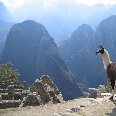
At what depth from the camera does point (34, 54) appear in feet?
551

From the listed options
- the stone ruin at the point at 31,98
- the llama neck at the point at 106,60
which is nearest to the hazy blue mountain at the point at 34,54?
the stone ruin at the point at 31,98

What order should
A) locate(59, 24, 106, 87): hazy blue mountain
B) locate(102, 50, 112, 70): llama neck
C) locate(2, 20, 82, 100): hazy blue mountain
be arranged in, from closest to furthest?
1. locate(102, 50, 112, 70): llama neck
2. locate(2, 20, 82, 100): hazy blue mountain
3. locate(59, 24, 106, 87): hazy blue mountain

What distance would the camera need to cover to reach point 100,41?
167m

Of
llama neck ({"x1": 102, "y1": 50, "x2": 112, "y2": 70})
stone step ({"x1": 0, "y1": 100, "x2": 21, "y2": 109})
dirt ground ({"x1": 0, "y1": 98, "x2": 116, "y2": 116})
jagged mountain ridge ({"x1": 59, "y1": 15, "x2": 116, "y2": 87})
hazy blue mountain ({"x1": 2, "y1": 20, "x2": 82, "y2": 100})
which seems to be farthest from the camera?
jagged mountain ridge ({"x1": 59, "y1": 15, "x2": 116, "y2": 87})

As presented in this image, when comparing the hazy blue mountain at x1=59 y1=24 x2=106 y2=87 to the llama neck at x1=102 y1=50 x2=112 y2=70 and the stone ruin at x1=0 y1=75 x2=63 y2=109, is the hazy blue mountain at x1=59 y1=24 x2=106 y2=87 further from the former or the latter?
the llama neck at x1=102 y1=50 x2=112 y2=70

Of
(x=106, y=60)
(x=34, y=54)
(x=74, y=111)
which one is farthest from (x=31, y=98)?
(x=34, y=54)

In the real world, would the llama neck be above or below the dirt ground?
above

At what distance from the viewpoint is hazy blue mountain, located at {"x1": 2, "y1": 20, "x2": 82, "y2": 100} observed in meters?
142

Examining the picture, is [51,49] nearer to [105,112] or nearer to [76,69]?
[76,69]

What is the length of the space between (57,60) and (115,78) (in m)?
131

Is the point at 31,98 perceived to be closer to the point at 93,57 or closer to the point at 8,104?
the point at 8,104

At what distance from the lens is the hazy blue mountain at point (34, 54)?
14250cm

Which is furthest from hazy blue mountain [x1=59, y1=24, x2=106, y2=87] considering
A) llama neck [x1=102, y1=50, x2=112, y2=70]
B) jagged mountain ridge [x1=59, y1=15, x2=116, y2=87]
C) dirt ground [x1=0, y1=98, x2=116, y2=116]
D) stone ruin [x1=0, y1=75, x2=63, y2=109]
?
llama neck [x1=102, y1=50, x2=112, y2=70]

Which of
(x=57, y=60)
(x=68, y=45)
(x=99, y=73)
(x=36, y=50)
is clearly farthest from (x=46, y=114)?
(x=68, y=45)
